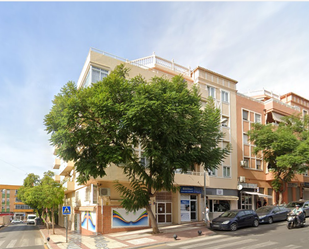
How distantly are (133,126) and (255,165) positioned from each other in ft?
69.6

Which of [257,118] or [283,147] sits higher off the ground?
[257,118]

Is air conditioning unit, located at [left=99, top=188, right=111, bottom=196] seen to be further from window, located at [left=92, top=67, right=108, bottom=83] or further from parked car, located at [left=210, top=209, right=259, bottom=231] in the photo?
window, located at [left=92, top=67, right=108, bottom=83]

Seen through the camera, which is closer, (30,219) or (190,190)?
(190,190)

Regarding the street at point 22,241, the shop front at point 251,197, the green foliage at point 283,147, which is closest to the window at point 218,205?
the shop front at point 251,197

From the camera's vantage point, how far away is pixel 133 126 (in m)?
16.8

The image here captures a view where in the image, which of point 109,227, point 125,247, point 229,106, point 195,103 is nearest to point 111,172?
point 109,227

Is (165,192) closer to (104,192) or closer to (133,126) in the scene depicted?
(104,192)

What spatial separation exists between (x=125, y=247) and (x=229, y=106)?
840 inches

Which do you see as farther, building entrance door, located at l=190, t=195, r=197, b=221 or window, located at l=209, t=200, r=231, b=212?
window, located at l=209, t=200, r=231, b=212

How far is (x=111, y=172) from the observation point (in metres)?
21.5

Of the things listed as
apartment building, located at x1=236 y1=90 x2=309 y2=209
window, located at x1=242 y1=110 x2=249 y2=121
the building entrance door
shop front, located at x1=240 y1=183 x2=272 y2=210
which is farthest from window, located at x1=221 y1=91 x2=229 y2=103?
the building entrance door

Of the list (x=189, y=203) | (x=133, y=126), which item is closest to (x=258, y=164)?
(x=189, y=203)

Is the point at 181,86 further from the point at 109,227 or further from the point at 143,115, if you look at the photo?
the point at 109,227

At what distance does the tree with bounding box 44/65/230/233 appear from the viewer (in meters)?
16.2
